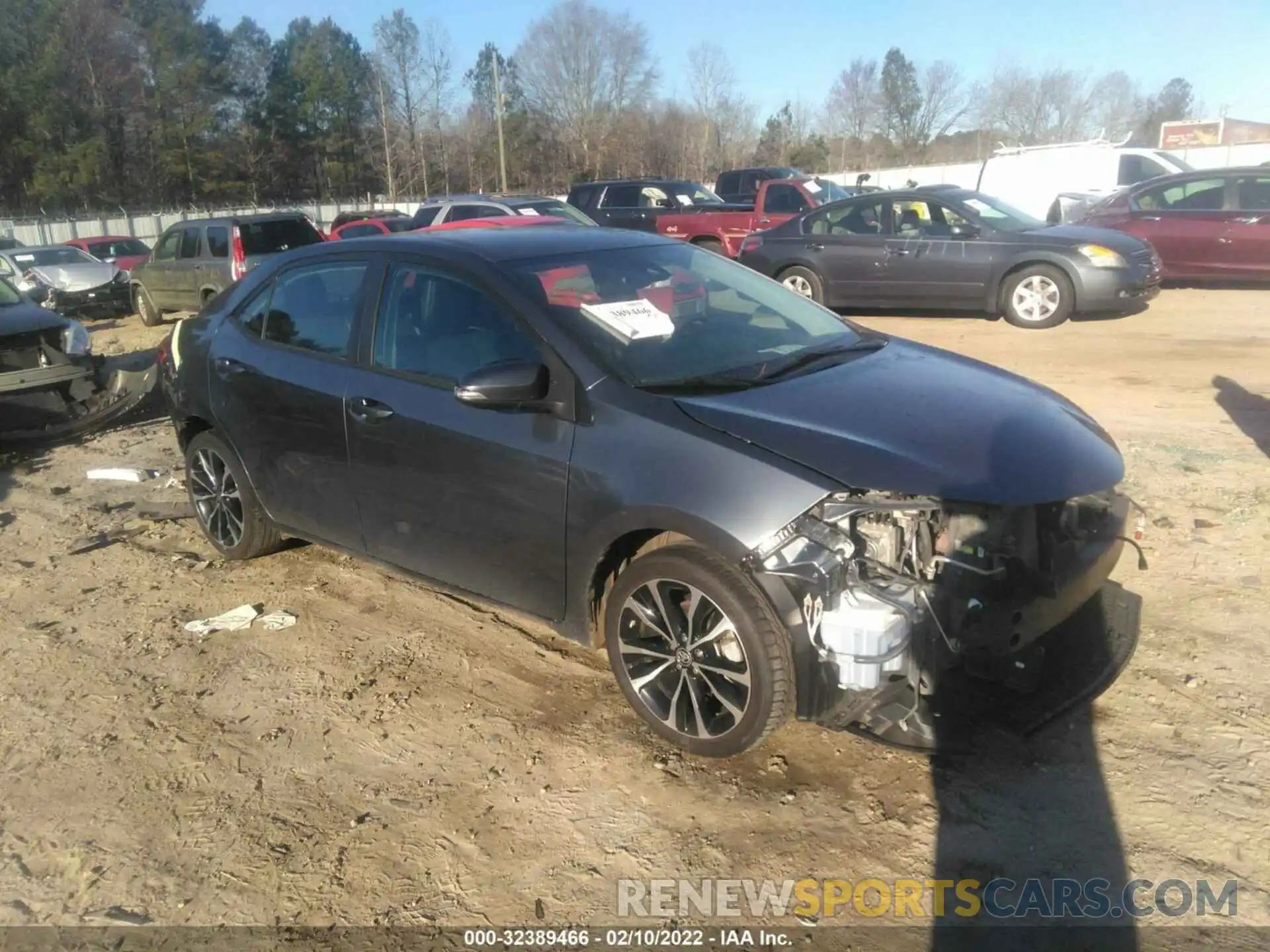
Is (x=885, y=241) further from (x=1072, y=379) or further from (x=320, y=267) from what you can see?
(x=320, y=267)

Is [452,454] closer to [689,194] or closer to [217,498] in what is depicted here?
[217,498]

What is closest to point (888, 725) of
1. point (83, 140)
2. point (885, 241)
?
point (885, 241)

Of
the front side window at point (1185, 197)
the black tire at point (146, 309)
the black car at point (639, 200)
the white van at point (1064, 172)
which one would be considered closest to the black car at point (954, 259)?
the front side window at point (1185, 197)

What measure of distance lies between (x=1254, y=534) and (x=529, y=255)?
395 cm

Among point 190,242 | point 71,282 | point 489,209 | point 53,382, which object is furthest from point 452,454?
point 71,282

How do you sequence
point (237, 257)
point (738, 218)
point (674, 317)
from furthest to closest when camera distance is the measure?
point (738, 218)
point (237, 257)
point (674, 317)

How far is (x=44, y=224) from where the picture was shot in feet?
135

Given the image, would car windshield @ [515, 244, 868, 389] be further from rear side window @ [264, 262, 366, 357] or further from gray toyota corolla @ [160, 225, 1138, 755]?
rear side window @ [264, 262, 366, 357]

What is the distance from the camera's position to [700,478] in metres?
3.19

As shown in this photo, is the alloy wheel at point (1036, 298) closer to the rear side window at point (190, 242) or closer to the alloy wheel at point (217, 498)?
the alloy wheel at point (217, 498)

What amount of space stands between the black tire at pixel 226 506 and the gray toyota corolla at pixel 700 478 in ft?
1.14

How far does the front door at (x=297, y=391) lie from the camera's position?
4371 mm

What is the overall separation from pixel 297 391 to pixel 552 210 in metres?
12.1

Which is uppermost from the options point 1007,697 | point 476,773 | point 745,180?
point 745,180
